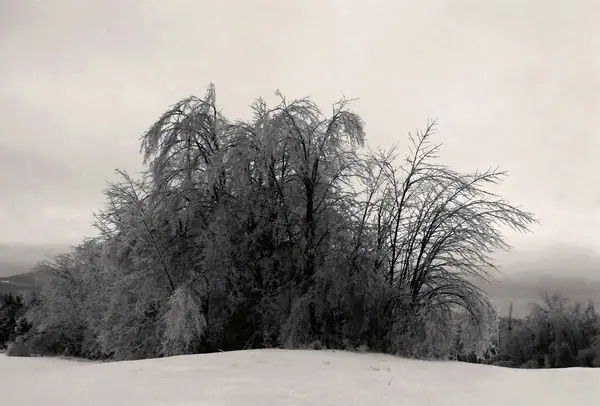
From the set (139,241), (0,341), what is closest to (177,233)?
(139,241)

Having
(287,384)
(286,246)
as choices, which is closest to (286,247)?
(286,246)

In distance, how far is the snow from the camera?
615 cm

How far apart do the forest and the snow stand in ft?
10.0

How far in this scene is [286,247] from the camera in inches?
568

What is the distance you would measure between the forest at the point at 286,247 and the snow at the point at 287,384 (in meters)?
3.06

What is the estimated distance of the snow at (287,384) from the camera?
20.2ft

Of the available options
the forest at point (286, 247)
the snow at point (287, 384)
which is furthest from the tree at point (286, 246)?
the snow at point (287, 384)

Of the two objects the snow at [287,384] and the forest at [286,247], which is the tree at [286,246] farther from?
the snow at [287,384]

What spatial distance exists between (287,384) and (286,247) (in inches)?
299

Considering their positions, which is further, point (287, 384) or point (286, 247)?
point (286, 247)

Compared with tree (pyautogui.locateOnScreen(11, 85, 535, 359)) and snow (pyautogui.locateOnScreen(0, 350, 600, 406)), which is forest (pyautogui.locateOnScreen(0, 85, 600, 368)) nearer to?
tree (pyautogui.locateOnScreen(11, 85, 535, 359))

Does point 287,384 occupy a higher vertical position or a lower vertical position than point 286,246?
lower

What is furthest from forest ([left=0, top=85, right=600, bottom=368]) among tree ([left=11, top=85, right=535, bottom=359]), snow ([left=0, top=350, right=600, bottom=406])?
snow ([left=0, top=350, right=600, bottom=406])

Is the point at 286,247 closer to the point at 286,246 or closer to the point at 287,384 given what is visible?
the point at 286,246
